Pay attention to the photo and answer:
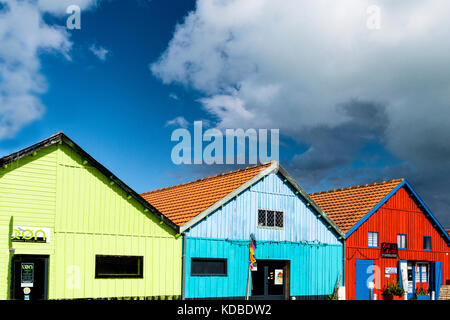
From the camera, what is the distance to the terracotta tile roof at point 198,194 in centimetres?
2647

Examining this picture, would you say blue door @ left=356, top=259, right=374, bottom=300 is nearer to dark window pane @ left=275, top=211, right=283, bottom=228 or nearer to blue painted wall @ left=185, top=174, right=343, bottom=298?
blue painted wall @ left=185, top=174, right=343, bottom=298

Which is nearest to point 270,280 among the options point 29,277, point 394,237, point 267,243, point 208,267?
point 267,243

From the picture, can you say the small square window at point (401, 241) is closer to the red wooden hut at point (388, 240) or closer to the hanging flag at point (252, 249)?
the red wooden hut at point (388, 240)

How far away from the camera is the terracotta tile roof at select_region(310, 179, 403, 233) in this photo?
3275 centimetres

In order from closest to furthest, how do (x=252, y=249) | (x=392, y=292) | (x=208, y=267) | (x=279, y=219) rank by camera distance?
(x=208, y=267)
(x=252, y=249)
(x=279, y=219)
(x=392, y=292)

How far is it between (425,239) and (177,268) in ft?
65.0

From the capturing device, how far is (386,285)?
109ft

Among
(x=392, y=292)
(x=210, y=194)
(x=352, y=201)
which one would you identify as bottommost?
(x=392, y=292)

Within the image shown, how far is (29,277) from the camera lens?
20.8 m

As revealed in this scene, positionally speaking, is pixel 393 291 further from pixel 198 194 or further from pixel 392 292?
pixel 198 194

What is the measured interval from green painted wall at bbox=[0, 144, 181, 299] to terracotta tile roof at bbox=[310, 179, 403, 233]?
40.7 ft

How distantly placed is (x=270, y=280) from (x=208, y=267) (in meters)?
4.04
